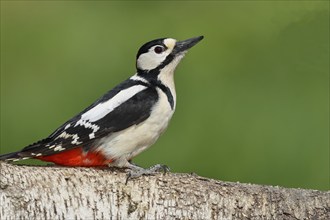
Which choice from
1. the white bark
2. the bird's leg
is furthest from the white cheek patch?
the white bark

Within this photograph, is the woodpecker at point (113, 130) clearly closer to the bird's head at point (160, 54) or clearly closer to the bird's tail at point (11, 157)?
the bird's tail at point (11, 157)

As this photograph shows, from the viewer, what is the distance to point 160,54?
683cm

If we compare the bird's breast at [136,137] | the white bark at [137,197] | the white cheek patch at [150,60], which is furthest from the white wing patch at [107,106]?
the white bark at [137,197]

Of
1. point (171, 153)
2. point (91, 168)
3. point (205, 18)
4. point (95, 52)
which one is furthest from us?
point (205, 18)

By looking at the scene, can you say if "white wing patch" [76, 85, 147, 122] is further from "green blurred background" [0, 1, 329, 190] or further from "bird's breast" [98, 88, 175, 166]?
"green blurred background" [0, 1, 329, 190]

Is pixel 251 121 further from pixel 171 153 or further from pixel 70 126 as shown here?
pixel 70 126

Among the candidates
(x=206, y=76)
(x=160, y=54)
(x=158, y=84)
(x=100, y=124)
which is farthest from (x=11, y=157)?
(x=206, y=76)

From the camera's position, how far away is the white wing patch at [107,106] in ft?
21.0

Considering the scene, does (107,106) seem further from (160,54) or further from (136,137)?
(160,54)

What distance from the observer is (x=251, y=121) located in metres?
11.1

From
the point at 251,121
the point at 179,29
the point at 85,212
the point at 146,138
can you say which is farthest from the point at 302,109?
the point at 85,212

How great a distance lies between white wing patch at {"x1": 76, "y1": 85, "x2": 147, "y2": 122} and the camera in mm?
6395

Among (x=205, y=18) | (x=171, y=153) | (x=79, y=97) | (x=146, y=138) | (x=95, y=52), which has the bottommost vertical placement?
(x=146, y=138)

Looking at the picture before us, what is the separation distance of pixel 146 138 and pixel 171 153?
3.67 metres
